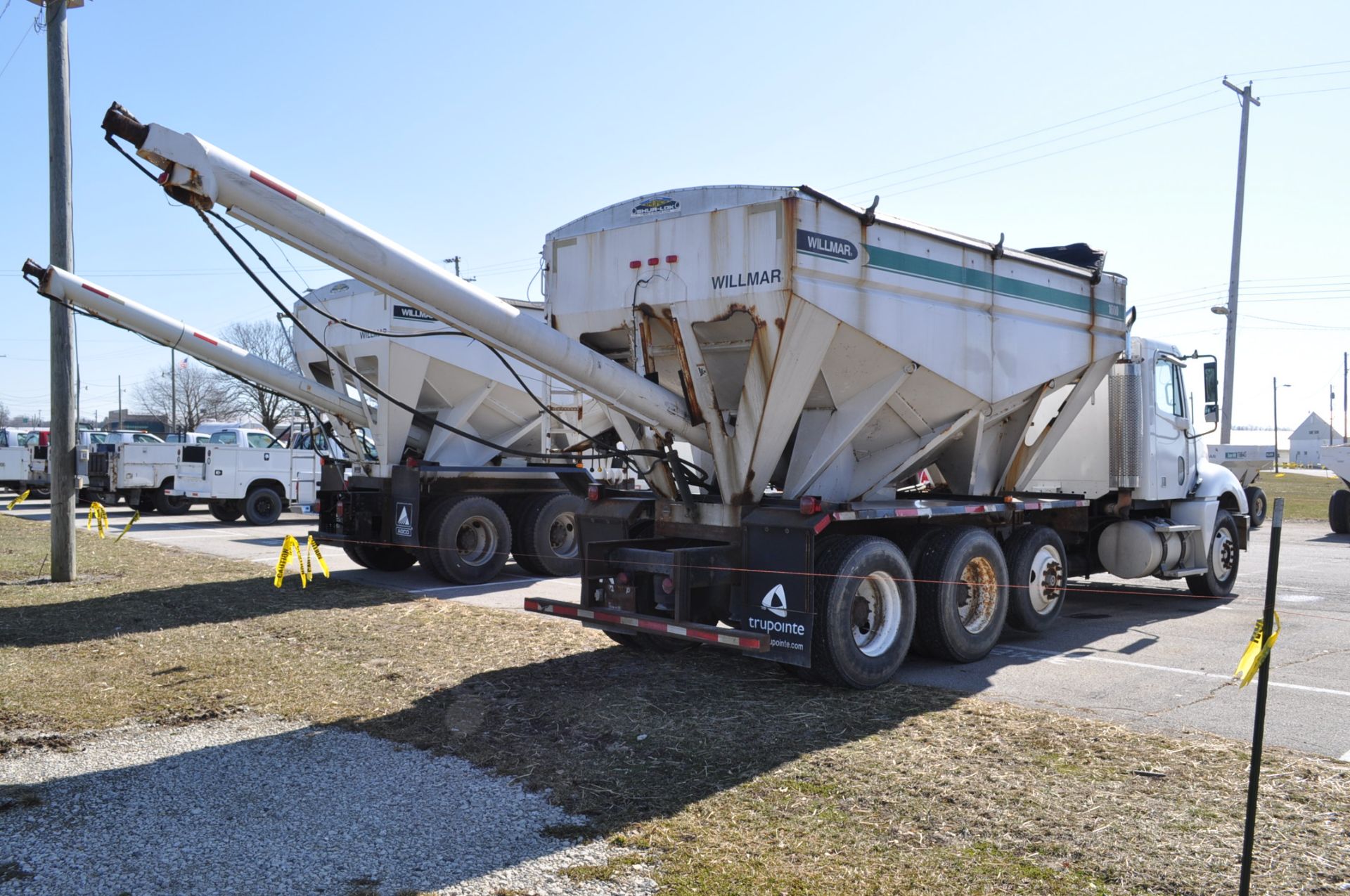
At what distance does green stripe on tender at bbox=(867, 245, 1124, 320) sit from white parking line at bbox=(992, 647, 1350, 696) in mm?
2992

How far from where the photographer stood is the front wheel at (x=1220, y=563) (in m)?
11.7

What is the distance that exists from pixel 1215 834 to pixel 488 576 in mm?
9995

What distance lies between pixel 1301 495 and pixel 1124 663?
33723 mm

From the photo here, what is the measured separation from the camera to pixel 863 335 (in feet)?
23.8

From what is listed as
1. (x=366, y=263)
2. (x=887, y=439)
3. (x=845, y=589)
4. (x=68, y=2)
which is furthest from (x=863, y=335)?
(x=68, y=2)

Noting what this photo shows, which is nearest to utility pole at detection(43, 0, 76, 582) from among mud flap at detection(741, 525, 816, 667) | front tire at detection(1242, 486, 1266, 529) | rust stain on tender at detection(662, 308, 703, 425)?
rust stain on tender at detection(662, 308, 703, 425)

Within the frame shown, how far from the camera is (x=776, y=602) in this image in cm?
693

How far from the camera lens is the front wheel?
11.7 m

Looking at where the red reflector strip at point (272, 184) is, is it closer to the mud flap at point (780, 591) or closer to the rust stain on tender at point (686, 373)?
the rust stain on tender at point (686, 373)

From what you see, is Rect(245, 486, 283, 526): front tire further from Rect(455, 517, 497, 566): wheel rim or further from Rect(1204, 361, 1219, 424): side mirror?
Rect(1204, 361, 1219, 424): side mirror

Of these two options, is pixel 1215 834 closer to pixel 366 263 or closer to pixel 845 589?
pixel 845 589

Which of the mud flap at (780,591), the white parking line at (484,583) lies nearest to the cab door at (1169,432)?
the mud flap at (780,591)

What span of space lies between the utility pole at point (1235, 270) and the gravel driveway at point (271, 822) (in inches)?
1101

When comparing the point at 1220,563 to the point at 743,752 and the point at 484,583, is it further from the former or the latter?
the point at 484,583
